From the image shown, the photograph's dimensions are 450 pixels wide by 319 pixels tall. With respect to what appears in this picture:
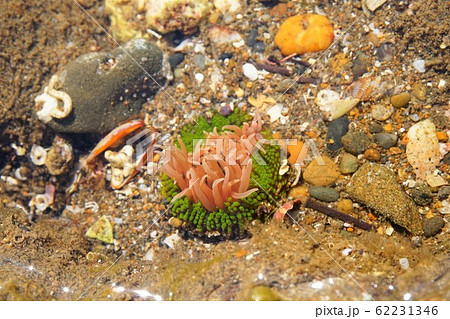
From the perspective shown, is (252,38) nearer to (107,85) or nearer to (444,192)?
(107,85)

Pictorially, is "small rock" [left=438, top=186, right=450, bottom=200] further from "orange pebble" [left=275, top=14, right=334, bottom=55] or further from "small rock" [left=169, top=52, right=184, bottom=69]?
"small rock" [left=169, top=52, right=184, bottom=69]

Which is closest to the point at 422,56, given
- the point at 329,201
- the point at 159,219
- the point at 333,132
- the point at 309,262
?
the point at 333,132

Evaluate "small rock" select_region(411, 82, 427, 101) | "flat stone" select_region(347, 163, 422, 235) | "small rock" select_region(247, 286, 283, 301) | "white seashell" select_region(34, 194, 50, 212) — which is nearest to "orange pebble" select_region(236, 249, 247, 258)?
"small rock" select_region(247, 286, 283, 301)

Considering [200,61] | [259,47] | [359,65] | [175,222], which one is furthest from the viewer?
[200,61]

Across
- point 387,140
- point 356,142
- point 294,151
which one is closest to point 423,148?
point 387,140

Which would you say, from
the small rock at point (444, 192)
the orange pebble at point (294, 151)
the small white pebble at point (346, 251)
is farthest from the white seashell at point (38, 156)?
the small rock at point (444, 192)

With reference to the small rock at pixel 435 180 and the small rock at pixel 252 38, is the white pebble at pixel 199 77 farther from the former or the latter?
the small rock at pixel 435 180
